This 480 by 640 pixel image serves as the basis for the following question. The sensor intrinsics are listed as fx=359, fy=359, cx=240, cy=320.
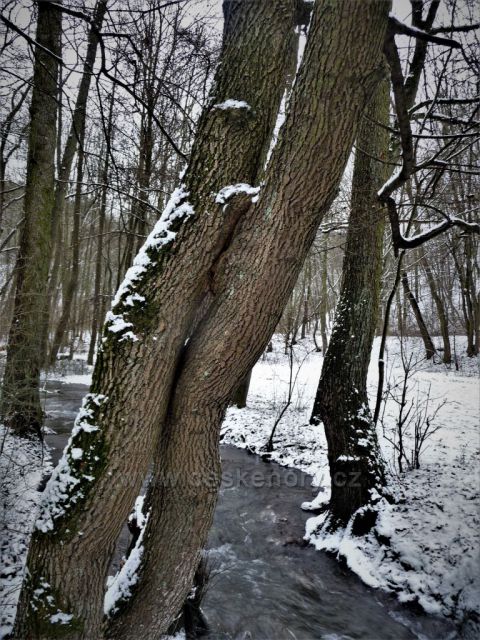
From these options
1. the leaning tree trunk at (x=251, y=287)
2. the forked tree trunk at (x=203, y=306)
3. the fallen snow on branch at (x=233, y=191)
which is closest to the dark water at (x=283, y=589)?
the leaning tree trunk at (x=251, y=287)

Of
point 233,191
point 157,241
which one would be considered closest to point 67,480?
point 157,241

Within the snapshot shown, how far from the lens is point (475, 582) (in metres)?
3.50

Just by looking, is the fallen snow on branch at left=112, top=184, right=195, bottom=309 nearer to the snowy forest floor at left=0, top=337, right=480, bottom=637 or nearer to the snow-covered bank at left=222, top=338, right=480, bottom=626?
the snowy forest floor at left=0, top=337, right=480, bottom=637

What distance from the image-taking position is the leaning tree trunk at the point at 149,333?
1772mm

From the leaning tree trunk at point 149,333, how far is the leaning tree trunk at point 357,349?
106 inches

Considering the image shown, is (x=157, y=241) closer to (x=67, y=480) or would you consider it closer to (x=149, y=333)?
(x=149, y=333)

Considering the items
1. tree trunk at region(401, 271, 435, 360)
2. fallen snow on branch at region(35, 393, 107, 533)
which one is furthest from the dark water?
tree trunk at region(401, 271, 435, 360)

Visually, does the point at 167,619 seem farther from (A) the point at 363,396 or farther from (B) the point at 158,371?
(A) the point at 363,396

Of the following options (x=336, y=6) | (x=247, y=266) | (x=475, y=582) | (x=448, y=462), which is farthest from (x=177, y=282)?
(x=448, y=462)

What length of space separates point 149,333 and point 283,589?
3.85 m

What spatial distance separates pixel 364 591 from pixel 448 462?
96.5 inches

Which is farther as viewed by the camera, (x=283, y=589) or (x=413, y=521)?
(x=413, y=521)

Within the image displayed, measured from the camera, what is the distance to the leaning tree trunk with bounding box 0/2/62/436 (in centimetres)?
553

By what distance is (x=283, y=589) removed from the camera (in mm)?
4074
